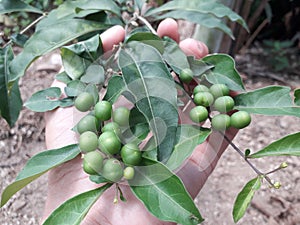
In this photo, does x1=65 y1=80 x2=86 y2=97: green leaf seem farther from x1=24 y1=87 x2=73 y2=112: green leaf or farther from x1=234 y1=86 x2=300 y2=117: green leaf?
x1=234 y1=86 x2=300 y2=117: green leaf

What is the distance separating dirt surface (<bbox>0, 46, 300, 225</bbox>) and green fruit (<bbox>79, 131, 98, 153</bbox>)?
79 centimetres

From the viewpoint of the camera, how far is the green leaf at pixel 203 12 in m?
0.98

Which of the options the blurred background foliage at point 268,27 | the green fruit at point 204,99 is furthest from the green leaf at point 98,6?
the blurred background foliage at point 268,27

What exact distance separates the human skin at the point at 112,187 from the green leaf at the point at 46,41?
0.22 ft

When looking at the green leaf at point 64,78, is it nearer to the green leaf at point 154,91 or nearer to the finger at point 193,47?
the green leaf at point 154,91

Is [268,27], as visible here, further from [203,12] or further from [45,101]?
[45,101]

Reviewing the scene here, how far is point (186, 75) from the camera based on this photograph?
29.1 inches

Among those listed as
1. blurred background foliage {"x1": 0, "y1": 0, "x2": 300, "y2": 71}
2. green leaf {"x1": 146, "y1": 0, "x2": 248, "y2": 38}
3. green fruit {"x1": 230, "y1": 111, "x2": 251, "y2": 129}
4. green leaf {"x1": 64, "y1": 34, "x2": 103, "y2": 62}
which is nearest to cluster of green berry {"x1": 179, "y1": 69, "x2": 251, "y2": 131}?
green fruit {"x1": 230, "y1": 111, "x2": 251, "y2": 129}

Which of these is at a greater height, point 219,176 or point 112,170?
point 112,170

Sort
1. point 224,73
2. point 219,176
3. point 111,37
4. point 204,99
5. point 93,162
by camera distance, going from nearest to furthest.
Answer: point 93,162 → point 204,99 → point 224,73 → point 111,37 → point 219,176

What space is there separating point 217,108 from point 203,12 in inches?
14.9

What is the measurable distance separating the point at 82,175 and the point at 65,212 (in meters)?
0.20

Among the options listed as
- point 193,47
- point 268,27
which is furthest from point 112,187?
point 268,27

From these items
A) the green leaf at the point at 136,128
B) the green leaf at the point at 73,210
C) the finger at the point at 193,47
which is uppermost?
the green leaf at the point at 136,128
